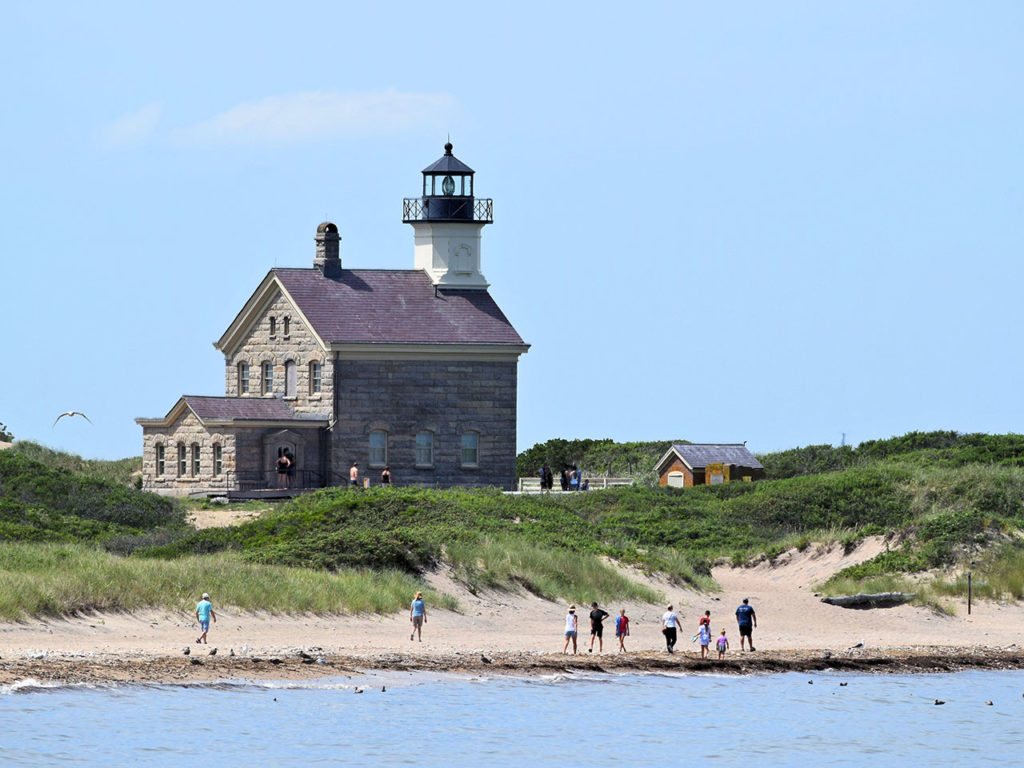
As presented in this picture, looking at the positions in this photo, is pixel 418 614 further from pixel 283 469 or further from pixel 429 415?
pixel 429 415

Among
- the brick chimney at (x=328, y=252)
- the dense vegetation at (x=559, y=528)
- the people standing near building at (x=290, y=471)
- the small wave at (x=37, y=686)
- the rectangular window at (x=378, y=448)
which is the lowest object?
the small wave at (x=37, y=686)

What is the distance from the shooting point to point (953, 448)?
198 feet

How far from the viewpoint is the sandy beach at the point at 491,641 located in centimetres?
2702

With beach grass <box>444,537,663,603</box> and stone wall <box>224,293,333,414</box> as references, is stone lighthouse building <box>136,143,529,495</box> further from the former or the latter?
beach grass <box>444,537,663,603</box>

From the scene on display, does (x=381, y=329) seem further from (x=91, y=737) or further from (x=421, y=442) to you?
(x=91, y=737)

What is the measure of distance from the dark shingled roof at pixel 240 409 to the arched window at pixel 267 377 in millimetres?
1880

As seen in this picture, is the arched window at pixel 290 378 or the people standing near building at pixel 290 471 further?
the arched window at pixel 290 378

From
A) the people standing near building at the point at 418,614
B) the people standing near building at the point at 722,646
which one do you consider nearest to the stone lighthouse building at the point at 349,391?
the people standing near building at the point at 418,614

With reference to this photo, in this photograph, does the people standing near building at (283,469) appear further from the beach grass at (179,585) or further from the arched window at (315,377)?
the beach grass at (179,585)

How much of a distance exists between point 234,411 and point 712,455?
51.1 feet

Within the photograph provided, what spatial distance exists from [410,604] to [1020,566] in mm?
14904

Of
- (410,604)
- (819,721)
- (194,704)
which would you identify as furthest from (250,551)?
(819,721)

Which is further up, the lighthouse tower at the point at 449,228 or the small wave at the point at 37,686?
the lighthouse tower at the point at 449,228

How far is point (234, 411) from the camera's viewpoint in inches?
2172
